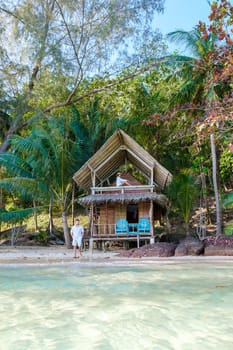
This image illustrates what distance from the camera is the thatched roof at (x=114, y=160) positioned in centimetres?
1446

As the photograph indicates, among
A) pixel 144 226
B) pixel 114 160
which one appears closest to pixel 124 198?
pixel 144 226

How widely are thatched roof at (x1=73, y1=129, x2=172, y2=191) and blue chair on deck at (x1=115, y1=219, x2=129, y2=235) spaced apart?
5.74 feet

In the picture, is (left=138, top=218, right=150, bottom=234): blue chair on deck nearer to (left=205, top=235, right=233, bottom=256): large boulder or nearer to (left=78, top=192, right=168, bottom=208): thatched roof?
(left=78, top=192, right=168, bottom=208): thatched roof

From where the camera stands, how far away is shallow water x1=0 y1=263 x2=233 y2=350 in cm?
382

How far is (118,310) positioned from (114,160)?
1136 centimetres

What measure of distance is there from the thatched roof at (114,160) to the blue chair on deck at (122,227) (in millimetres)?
1749

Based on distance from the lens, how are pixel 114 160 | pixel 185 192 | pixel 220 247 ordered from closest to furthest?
pixel 220 247, pixel 114 160, pixel 185 192

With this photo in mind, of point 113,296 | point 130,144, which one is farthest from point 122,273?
point 130,144

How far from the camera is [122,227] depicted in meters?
14.5

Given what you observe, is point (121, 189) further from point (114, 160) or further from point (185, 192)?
point (185, 192)

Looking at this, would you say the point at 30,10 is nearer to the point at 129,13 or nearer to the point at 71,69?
the point at 71,69

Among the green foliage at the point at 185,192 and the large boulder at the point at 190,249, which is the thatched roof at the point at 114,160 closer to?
the green foliage at the point at 185,192

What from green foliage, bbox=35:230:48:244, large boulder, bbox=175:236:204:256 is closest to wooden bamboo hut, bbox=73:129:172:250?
large boulder, bbox=175:236:204:256

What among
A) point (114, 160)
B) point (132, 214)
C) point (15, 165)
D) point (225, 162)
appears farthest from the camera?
point (225, 162)
